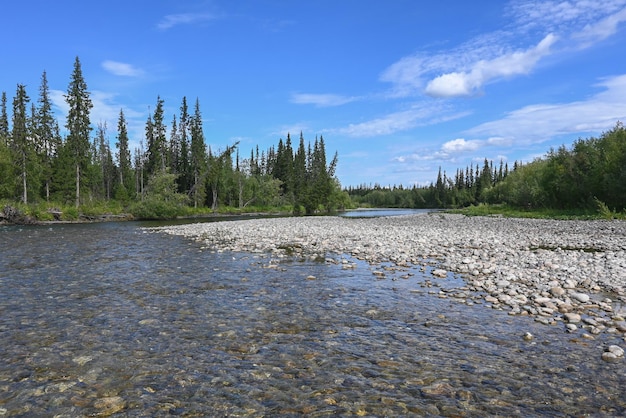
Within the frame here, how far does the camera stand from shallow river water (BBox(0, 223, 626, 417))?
502cm

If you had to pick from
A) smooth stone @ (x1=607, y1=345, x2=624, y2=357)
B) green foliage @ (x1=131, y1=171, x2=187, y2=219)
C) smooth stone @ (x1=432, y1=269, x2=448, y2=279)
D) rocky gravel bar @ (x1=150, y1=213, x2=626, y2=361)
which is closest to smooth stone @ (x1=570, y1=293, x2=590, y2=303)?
rocky gravel bar @ (x1=150, y1=213, x2=626, y2=361)

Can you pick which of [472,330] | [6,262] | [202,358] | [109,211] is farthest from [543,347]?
[109,211]

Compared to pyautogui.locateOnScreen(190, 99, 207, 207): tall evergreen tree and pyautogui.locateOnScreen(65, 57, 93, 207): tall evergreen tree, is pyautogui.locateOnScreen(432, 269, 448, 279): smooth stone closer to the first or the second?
pyautogui.locateOnScreen(65, 57, 93, 207): tall evergreen tree

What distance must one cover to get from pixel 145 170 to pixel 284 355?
8847 centimetres

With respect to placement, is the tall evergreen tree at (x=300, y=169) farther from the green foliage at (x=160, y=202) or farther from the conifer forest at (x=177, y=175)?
the green foliage at (x=160, y=202)

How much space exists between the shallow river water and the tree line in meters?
53.0

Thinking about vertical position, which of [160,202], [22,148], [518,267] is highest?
[22,148]

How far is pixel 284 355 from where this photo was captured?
260 inches

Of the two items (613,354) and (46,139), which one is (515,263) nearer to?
(613,354)

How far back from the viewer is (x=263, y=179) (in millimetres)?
100312

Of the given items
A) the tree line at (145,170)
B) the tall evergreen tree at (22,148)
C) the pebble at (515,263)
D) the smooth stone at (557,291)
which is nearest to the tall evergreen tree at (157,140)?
the tree line at (145,170)

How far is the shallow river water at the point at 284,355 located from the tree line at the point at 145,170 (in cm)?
5296

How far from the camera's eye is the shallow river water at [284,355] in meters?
5.02

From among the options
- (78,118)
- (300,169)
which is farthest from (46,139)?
(300,169)
